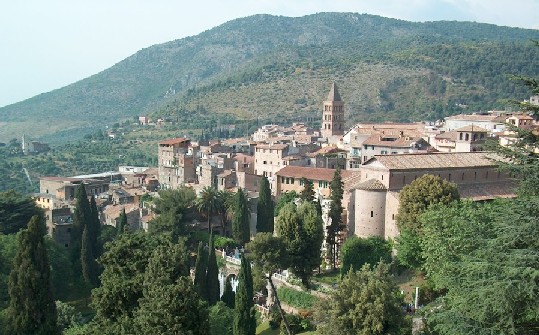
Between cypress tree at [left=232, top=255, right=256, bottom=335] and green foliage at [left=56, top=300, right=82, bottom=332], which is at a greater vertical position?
cypress tree at [left=232, top=255, right=256, bottom=335]

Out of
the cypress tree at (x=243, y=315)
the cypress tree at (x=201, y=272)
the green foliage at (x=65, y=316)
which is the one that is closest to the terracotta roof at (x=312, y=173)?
the cypress tree at (x=201, y=272)

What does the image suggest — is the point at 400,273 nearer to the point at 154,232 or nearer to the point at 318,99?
the point at 154,232

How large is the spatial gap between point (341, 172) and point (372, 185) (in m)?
14.1

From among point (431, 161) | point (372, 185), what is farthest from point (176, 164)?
point (431, 161)

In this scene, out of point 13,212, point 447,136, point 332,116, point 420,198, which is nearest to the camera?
A: point 420,198

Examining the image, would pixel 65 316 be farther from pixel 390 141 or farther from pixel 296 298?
pixel 390 141

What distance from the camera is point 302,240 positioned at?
132ft

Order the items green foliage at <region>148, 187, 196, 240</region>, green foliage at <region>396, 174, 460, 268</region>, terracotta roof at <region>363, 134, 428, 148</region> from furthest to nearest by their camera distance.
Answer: terracotta roof at <region>363, 134, 428, 148</region> < green foliage at <region>148, 187, 196, 240</region> < green foliage at <region>396, 174, 460, 268</region>

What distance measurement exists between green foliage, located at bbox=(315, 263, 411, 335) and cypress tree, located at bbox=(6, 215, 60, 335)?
14.6 m

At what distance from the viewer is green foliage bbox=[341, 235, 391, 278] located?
1563 inches

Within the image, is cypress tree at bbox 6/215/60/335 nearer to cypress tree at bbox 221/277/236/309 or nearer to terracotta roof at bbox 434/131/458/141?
cypress tree at bbox 221/277/236/309

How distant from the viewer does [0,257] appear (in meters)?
41.2

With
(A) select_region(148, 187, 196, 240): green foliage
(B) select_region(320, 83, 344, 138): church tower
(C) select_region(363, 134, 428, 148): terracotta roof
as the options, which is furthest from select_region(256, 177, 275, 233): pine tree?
(B) select_region(320, 83, 344, 138): church tower

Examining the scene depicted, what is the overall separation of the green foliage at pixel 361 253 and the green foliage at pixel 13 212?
1081 inches
